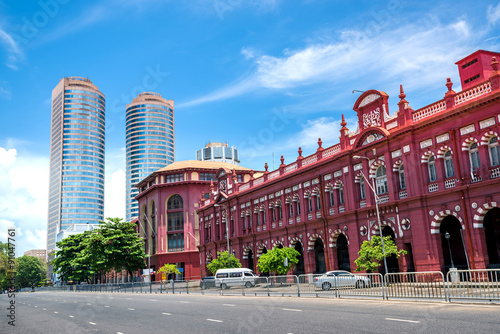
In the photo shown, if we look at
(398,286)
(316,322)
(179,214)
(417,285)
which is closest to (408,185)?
(398,286)

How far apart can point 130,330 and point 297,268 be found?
3511 cm

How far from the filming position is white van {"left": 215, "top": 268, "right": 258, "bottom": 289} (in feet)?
146

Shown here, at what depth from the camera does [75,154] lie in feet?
569

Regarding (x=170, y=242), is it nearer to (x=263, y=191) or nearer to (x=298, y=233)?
(x=263, y=191)

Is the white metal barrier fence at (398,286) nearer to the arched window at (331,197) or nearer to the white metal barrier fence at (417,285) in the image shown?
the white metal barrier fence at (417,285)

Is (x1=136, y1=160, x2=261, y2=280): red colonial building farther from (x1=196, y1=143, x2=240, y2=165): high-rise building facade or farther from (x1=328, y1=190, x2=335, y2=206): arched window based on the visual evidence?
(x1=196, y1=143, x2=240, y2=165): high-rise building facade

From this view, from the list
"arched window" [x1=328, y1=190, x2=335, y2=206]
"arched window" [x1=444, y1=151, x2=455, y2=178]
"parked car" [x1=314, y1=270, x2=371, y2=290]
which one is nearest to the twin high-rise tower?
"arched window" [x1=328, y1=190, x2=335, y2=206]

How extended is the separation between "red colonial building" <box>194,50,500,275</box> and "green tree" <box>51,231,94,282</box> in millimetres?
44556

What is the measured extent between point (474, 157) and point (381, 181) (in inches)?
323

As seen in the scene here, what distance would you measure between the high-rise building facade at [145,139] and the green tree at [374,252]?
151 m

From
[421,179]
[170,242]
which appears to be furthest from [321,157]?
[170,242]

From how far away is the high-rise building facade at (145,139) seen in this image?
179m

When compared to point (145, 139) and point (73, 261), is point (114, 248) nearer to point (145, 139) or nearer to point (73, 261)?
point (73, 261)

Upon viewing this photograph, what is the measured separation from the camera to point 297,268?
156 ft
